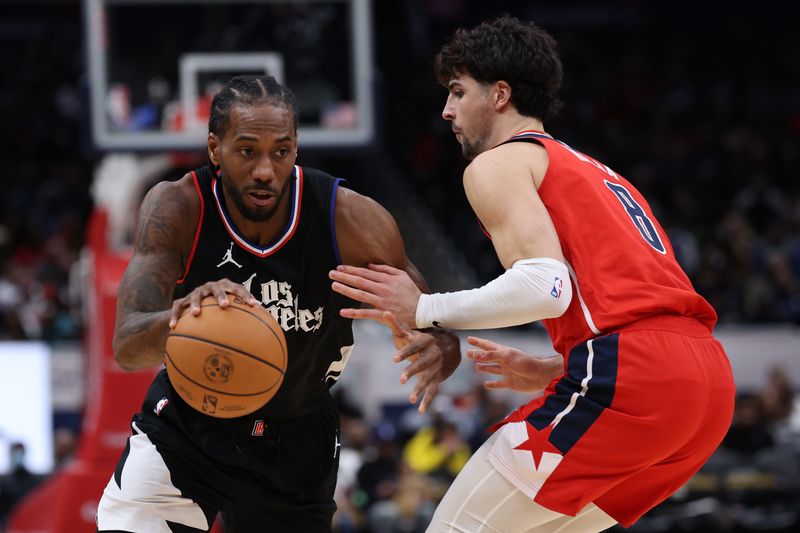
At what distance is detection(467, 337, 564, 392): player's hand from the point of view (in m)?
4.06

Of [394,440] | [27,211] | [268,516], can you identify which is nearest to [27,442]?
[394,440]

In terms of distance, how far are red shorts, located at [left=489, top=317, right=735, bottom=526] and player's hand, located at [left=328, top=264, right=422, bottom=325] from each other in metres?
0.54

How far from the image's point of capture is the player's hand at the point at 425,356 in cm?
393

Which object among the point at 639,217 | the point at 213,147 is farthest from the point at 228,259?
the point at 639,217

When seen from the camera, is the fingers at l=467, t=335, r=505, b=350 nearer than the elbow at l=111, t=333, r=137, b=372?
No

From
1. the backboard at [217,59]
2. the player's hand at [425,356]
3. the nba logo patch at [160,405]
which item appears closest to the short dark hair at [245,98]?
the player's hand at [425,356]

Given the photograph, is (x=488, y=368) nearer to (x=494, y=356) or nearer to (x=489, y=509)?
(x=494, y=356)

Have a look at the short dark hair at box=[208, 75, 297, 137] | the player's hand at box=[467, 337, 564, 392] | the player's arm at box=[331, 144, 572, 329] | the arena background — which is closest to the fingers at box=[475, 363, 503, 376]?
the player's hand at box=[467, 337, 564, 392]

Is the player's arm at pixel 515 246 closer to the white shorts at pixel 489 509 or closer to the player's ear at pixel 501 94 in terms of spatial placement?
the player's ear at pixel 501 94

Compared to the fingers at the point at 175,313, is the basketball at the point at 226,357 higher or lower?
lower

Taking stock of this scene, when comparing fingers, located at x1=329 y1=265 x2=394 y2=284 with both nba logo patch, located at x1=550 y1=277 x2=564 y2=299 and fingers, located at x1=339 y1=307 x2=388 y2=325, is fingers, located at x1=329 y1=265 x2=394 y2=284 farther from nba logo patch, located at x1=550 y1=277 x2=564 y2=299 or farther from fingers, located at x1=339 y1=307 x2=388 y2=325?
nba logo patch, located at x1=550 y1=277 x2=564 y2=299

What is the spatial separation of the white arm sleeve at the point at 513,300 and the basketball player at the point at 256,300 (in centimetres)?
28

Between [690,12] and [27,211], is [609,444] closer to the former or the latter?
[27,211]

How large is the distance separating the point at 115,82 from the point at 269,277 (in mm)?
5594
